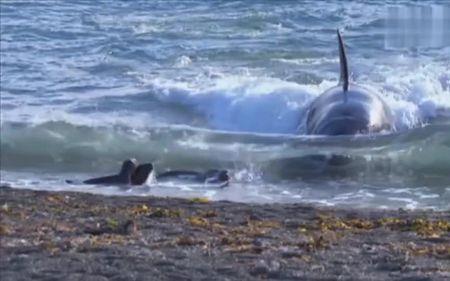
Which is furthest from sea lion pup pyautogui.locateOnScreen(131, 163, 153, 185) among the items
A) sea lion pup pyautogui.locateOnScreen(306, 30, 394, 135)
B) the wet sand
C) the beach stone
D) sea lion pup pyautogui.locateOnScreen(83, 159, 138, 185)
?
the beach stone

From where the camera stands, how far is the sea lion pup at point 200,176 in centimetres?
1381

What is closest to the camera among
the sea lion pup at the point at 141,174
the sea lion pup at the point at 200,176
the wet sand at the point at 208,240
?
the wet sand at the point at 208,240

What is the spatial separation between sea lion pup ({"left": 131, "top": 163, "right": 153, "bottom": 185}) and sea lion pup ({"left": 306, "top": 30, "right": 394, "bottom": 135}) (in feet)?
9.74

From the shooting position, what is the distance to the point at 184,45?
26750 millimetres

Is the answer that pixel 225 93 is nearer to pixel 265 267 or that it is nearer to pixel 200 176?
pixel 200 176

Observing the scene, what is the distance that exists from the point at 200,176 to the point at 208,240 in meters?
4.91

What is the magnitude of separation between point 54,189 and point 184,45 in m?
13.7

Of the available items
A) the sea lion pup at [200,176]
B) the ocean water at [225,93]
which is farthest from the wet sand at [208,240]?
the sea lion pup at [200,176]

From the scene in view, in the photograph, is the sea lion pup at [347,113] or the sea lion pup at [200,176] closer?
the sea lion pup at [200,176]

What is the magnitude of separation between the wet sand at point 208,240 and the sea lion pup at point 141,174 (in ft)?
4.69

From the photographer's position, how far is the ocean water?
1436 cm

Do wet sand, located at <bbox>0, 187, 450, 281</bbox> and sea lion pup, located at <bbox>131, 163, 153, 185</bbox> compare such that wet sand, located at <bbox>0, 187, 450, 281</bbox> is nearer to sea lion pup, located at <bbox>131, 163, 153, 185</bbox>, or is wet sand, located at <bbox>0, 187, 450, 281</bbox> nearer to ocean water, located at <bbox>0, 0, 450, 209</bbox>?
sea lion pup, located at <bbox>131, 163, 153, 185</bbox>

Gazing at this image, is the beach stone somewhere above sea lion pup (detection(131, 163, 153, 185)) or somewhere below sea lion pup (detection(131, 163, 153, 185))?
below

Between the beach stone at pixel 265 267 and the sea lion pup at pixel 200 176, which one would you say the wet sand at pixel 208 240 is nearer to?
the beach stone at pixel 265 267
